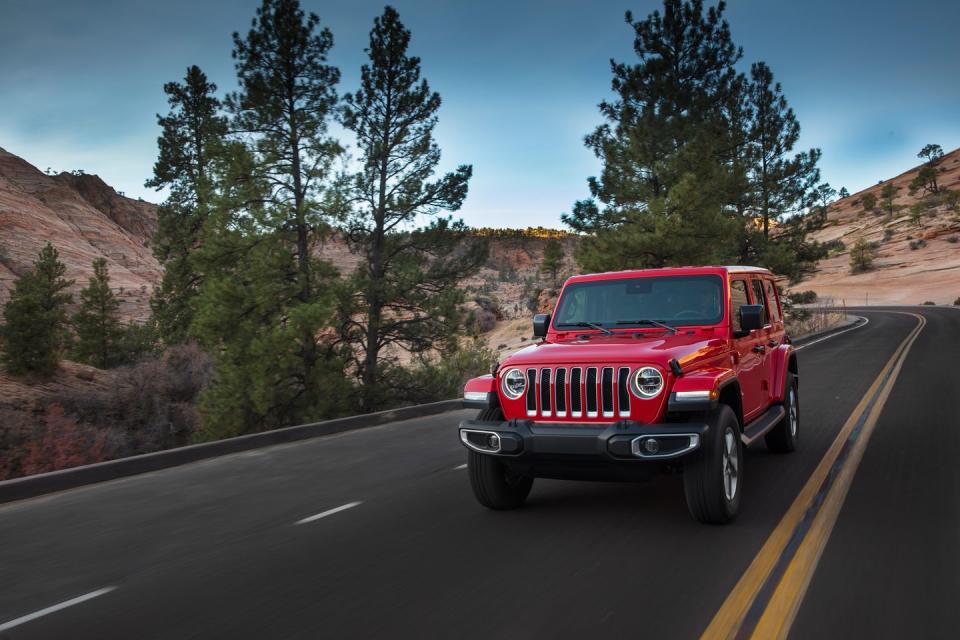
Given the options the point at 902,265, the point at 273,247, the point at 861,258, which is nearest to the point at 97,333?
the point at 273,247

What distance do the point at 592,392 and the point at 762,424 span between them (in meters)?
2.29

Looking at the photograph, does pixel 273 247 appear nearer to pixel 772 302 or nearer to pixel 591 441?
pixel 772 302

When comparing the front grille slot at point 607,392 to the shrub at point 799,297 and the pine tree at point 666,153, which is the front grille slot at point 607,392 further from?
the shrub at point 799,297

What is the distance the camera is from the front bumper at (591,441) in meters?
4.74

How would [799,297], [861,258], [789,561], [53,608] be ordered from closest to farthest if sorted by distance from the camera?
[53,608] → [789,561] → [799,297] → [861,258]

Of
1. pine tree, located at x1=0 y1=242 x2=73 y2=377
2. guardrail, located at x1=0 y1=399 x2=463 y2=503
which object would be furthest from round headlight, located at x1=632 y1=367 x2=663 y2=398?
pine tree, located at x1=0 y1=242 x2=73 y2=377

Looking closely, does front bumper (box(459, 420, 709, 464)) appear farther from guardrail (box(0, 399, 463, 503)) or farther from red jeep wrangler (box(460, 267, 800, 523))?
guardrail (box(0, 399, 463, 503))

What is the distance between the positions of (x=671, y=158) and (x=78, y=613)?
22079mm

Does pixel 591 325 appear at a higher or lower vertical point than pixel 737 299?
lower

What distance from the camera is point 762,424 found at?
6.45 meters

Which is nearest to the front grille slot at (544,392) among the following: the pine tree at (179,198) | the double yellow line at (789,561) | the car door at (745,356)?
the double yellow line at (789,561)

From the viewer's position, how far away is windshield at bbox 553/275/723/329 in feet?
20.7

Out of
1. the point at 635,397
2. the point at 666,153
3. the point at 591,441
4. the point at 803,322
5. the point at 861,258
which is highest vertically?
the point at 666,153

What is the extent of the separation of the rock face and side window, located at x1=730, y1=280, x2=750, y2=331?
1630 inches
